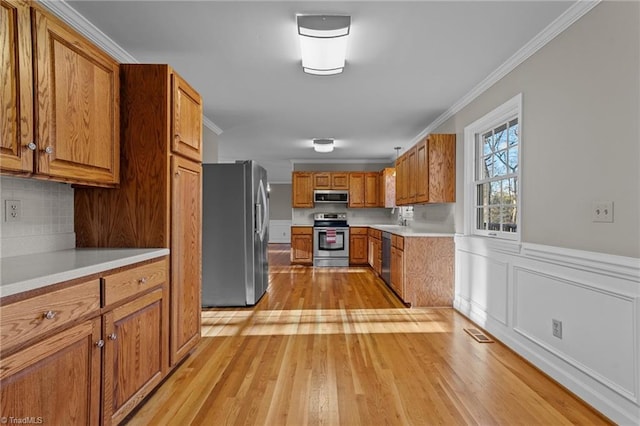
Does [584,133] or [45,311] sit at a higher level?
[584,133]

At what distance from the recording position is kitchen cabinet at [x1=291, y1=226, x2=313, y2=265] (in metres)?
7.50

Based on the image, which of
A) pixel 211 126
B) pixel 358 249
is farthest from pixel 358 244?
pixel 211 126

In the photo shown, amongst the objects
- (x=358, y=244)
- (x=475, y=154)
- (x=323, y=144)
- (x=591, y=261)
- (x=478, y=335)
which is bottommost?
(x=478, y=335)

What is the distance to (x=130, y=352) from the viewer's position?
1801 millimetres

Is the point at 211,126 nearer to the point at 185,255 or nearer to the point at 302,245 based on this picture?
the point at 185,255

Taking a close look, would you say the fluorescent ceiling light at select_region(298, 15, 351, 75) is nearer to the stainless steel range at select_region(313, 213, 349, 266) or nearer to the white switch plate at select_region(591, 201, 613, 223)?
the white switch plate at select_region(591, 201, 613, 223)

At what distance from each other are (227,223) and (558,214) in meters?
3.21

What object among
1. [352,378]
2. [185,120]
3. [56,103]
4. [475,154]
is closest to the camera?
[56,103]

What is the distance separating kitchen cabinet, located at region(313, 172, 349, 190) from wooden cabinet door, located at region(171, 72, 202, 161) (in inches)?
201

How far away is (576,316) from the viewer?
7.08ft

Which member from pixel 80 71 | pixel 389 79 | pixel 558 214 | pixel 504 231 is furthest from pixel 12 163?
pixel 504 231

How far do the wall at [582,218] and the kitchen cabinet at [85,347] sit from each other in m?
2.57

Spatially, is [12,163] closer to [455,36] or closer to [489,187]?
[455,36]

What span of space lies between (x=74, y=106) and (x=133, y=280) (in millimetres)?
977
